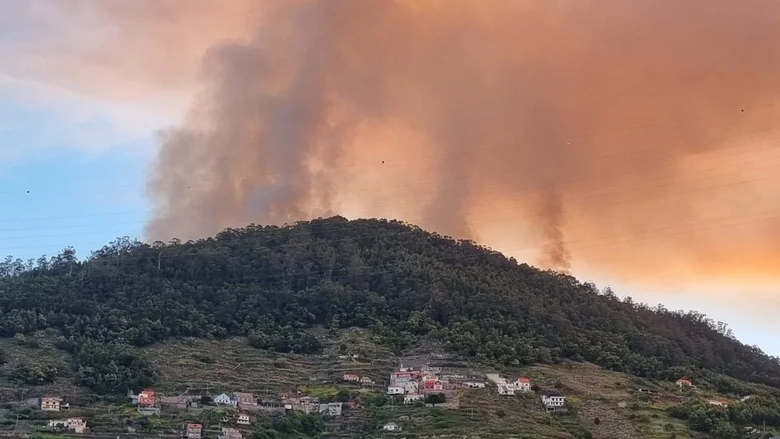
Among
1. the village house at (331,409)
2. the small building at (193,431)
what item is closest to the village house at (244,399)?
the village house at (331,409)

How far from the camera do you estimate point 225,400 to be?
161 feet

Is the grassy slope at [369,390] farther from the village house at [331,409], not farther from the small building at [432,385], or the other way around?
the small building at [432,385]

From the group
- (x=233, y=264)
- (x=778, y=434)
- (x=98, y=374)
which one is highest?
(x=233, y=264)

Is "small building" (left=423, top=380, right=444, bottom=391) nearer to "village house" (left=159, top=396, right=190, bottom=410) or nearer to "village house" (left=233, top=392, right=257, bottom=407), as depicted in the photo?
"village house" (left=233, top=392, right=257, bottom=407)

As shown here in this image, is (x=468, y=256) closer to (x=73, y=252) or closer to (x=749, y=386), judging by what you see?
(x=749, y=386)

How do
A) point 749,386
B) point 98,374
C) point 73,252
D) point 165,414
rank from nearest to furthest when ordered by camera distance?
point 165,414 → point 98,374 → point 749,386 → point 73,252

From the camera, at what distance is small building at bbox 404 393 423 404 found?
1916 inches

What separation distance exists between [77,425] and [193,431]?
17.9 feet

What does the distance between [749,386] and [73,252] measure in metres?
49.3

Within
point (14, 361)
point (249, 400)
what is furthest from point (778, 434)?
point (14, 361)

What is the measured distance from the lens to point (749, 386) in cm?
5975

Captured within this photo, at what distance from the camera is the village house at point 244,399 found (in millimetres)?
49000

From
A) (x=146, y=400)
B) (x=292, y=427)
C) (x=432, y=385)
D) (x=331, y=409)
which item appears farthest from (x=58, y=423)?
(x=432, y=385)

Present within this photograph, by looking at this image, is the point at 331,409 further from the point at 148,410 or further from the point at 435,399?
the point at 148,410
